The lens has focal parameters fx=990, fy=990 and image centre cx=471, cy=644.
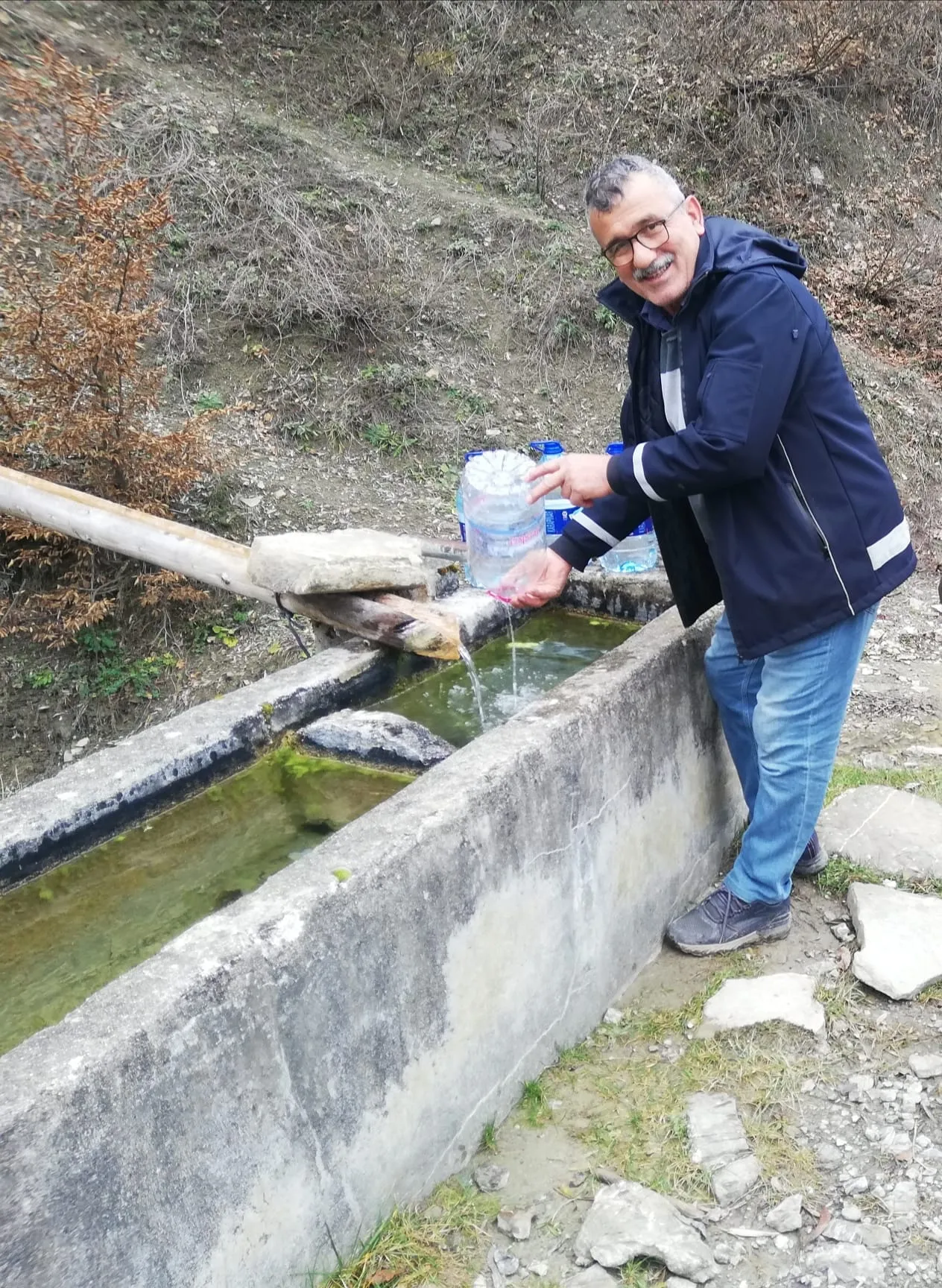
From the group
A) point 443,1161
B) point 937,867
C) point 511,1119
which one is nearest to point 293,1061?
point 443,1161

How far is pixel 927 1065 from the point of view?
8.39ft

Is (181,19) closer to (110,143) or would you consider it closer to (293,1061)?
(110,143)

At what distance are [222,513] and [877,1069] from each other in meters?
4.61

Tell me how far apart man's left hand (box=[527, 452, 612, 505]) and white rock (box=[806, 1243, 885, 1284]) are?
1.78 m

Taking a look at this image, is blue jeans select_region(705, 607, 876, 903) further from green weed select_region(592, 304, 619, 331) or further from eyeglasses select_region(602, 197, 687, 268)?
green weed select_region(592, 304, 619, 331)

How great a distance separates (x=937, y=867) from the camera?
3330 millimetres

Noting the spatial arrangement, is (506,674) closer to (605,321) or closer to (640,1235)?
(640,1235)

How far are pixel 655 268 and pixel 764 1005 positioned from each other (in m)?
1.99

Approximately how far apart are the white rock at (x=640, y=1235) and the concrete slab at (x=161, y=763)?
141 cm

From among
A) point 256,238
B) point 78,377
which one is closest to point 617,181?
point 78,377

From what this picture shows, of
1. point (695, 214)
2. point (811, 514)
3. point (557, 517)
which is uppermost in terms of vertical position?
point (695, 214)

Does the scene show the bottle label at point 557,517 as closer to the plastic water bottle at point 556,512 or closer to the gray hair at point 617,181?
the plastic water bottle at point 556,512

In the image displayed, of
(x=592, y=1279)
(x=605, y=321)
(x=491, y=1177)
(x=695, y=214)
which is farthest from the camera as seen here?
(x=605, y=321)

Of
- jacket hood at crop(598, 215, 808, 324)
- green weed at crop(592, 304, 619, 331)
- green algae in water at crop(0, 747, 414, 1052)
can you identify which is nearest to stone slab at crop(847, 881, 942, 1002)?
green algae in water at crop(0, 747, 414, 1052)
